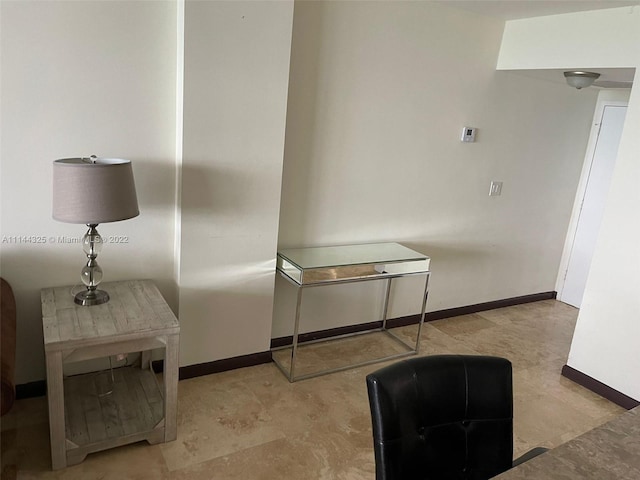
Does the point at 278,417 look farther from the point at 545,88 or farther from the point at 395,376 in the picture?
the point at 545,88

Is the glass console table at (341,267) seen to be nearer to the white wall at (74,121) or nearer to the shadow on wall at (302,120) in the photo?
the shadow on wall at (302,120)

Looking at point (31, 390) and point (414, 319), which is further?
point (414, 319)

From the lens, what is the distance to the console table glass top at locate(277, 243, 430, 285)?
9.59 feet

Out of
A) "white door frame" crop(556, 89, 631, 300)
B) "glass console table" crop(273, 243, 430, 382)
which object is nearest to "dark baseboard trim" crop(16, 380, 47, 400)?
"glass console table" crop(273, 243, 430, 382)

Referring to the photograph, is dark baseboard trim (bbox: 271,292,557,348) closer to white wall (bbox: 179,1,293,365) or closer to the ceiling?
white wall (bbox: 179,1,293,365)

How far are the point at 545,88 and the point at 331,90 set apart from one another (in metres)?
2.09

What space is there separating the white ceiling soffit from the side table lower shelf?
3.02 m

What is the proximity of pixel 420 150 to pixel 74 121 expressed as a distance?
2265 millimetres

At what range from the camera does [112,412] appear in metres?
2.42

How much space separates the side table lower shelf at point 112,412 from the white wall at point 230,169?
1.04 feet

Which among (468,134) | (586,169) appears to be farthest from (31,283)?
(586,169)

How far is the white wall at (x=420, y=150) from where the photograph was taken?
10.2 ft

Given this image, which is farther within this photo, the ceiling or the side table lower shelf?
the ceiling

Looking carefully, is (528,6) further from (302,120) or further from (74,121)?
A: (74,121)
